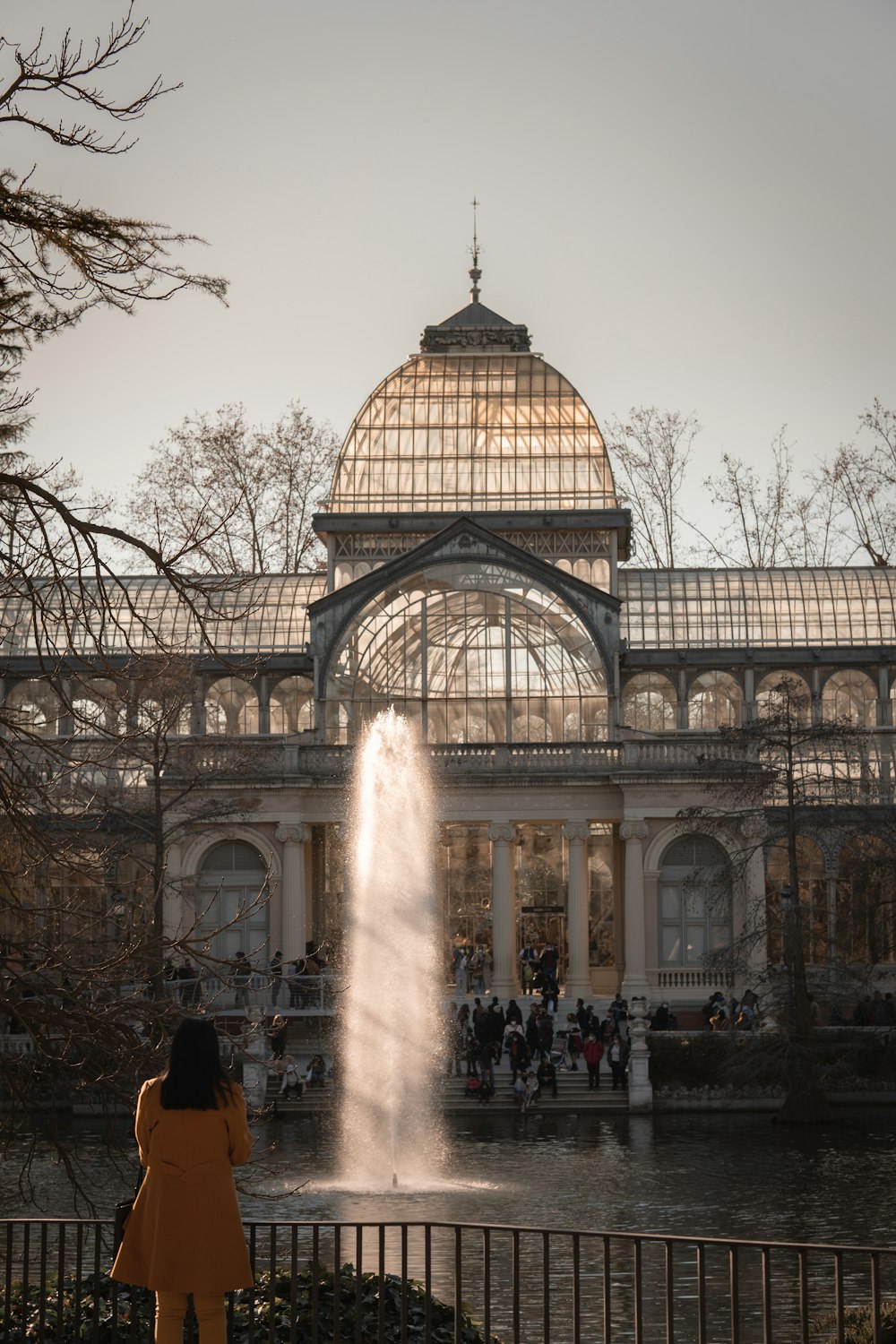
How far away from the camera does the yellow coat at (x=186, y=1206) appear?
30.8 feet

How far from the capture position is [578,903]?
49.3m

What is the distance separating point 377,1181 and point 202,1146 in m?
18.6

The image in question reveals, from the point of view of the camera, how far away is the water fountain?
3008cm

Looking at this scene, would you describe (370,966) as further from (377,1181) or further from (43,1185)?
(43,1185)

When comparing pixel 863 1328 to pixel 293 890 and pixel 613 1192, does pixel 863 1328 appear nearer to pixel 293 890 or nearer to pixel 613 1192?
pixel 613 1192

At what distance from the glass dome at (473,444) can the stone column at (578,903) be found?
970 centimetres

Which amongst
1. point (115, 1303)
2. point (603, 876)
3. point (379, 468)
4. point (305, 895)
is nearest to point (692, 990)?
point (603, 876)

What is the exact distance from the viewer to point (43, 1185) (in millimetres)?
24656

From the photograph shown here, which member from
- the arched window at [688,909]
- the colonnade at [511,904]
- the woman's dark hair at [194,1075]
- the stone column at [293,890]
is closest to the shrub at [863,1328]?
the woman's dark hair at [194,1075]

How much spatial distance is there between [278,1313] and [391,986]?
23.0m

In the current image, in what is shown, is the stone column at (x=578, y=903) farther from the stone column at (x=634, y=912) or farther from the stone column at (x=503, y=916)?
the stone column at (x=503, y=916)

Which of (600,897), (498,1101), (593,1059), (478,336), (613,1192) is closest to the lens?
(613,1192)

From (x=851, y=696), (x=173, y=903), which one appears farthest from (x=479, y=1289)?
(x=851, y=696)

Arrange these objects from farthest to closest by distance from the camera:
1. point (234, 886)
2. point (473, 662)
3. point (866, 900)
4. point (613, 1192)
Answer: point (473, 662)
point (234, 886)
point (866, 900)
point (613, 1192)
